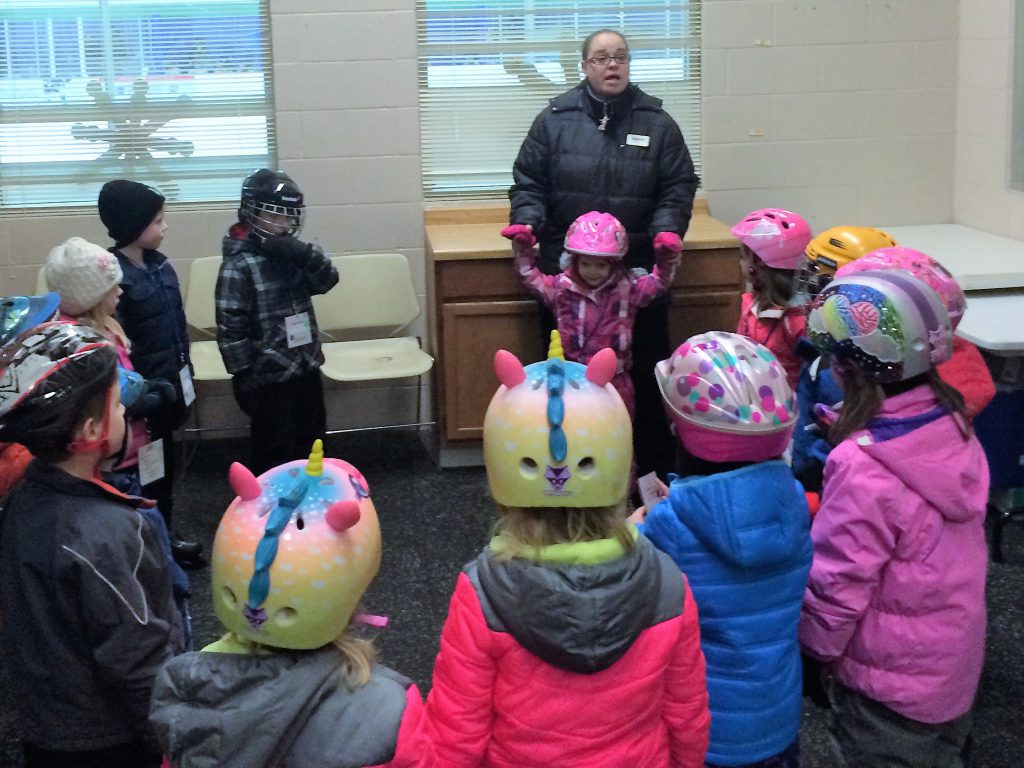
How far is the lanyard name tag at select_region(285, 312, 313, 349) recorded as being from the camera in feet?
13.6

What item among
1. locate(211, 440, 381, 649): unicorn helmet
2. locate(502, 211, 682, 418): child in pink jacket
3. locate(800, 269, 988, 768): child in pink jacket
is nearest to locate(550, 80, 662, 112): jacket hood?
locate(502, 211, 682, 418): child in pink jacket

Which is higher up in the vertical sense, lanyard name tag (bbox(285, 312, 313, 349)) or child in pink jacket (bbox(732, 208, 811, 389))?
child in pink jacket (bbox(732, 208, 811, 389))

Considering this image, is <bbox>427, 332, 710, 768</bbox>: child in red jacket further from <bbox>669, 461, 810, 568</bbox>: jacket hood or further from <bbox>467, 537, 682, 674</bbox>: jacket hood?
<bbox>669, 461, 810, 568</bbox>: jacket hood

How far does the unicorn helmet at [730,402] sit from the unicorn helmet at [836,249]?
1.28 meters

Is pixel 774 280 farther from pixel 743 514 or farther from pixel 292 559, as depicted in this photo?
pixel 292 559

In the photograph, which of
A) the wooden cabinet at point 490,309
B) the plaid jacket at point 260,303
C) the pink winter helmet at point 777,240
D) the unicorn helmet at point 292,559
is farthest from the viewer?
the wooden cabinet at point 490,309

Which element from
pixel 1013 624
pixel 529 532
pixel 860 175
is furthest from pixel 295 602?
pixel 860 175

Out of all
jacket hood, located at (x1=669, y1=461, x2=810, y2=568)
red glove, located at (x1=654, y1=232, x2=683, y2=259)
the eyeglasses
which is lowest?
jacket hood, located at (x1=669, y1=461, x2=810, y2=568)

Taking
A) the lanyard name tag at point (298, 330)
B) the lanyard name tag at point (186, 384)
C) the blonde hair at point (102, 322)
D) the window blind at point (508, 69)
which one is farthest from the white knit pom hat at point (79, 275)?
the window blind at point (508, 69)

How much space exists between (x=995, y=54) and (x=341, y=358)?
10.3ft

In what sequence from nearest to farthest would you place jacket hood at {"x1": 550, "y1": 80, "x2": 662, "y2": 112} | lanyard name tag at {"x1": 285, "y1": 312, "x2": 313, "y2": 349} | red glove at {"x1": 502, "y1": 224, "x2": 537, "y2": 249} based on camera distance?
lanyard name tag at {"x1": 285, "y1": 312, "x2": 313, "y2": 349}, red glove at {"x1": 502, "y1": 224, "x2": 537, "y2": 249}, jacket hood at {"x1": 550, "y1": 80, "x2": 662, "y2": 112}

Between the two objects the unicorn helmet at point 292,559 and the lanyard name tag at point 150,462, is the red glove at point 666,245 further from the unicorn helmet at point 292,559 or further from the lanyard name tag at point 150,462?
the unicorn helmet at point 292,559

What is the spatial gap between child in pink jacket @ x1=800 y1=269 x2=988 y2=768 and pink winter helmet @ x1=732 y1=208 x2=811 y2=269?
53.5 inches

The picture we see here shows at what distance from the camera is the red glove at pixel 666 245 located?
14.4 ft
